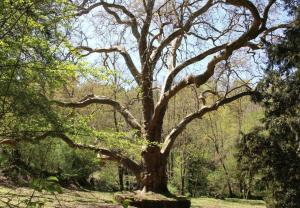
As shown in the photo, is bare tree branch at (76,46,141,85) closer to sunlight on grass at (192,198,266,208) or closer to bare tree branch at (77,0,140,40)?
bare tree branch at (77,0,140,40)

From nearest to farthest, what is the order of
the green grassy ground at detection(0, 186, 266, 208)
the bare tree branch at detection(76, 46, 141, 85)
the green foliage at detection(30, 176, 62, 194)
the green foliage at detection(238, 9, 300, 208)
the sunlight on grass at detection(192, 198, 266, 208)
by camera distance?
the green foliage at detection(30, 176, 62, 194) < the green grassy ground at detection(0, 186, 266, 208) < the green foliage at detection(238, 9, 300, 208) < the bare tree branch at detection(76, 46, 141, 85) < the sunlight on grass at detection(192, 198, 266, 208)

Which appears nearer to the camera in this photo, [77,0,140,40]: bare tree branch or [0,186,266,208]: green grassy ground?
[0,186,266,208]: green grassy ground

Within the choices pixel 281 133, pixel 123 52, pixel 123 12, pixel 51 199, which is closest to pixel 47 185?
pixel 51 199

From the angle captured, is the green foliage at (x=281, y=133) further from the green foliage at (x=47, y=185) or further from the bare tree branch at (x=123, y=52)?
the green foliage at (x=47, y=185)

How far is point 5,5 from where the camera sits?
3.52m

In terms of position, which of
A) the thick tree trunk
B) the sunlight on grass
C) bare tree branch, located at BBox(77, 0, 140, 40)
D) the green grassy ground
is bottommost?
the sunlight on grass

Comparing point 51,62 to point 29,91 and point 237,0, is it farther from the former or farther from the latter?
point 237,0

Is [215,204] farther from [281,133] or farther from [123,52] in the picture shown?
[123,52]

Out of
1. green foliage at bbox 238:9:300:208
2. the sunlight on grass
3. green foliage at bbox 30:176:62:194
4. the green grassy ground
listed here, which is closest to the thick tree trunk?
the green grassy ground

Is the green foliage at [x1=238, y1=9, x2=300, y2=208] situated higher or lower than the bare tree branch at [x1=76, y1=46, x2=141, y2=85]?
lower

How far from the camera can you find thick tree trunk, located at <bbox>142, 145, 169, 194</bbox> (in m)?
16.3

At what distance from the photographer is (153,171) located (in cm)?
1645

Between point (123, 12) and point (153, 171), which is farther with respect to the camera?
point (123, 12)

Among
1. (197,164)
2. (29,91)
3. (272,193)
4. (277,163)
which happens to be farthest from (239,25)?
(197,164)
